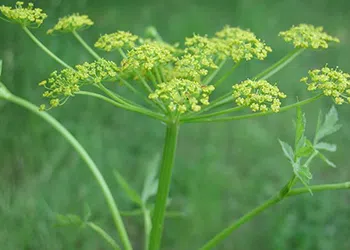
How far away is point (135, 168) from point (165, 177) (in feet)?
8.81

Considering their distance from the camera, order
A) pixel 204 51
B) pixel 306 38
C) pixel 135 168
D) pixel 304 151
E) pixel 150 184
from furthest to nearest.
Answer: pixel 135 168
pixel 150 184
pixel 306 38
pixel 204 51
pixel 304 151

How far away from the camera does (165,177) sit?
2049mm

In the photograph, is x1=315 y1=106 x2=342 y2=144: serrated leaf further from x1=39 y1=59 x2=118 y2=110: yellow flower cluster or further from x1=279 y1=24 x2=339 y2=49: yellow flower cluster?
x1=39 y1=59 x2=118 y2=110: yellow flower cluster

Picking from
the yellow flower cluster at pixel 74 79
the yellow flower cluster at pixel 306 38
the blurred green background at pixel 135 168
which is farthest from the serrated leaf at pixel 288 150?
the blurred green background at pixel 135 168

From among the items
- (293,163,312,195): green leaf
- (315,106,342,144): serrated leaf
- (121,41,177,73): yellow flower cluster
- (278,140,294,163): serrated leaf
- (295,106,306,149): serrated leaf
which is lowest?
(293,163,312,195): green leaf

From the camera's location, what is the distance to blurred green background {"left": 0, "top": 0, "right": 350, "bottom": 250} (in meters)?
3.85

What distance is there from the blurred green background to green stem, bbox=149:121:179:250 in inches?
64.4

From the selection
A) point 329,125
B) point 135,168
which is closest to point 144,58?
point 329,125

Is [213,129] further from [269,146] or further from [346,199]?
[346,199]

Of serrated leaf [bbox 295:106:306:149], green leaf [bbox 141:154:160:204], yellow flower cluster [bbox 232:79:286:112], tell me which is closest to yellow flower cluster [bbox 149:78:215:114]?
yellow flower cluster [bbox 232:79:286:112]

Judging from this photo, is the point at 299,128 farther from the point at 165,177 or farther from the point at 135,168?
the point at 135,168

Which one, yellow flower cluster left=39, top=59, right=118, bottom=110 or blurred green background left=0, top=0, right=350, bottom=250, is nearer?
yellow flower cluster left=39, top=59, right=118, bottom=110

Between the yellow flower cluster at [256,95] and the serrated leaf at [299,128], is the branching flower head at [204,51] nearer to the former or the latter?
the yellow flower cluster at [256,95]

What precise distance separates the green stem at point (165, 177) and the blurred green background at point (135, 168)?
1.64m
